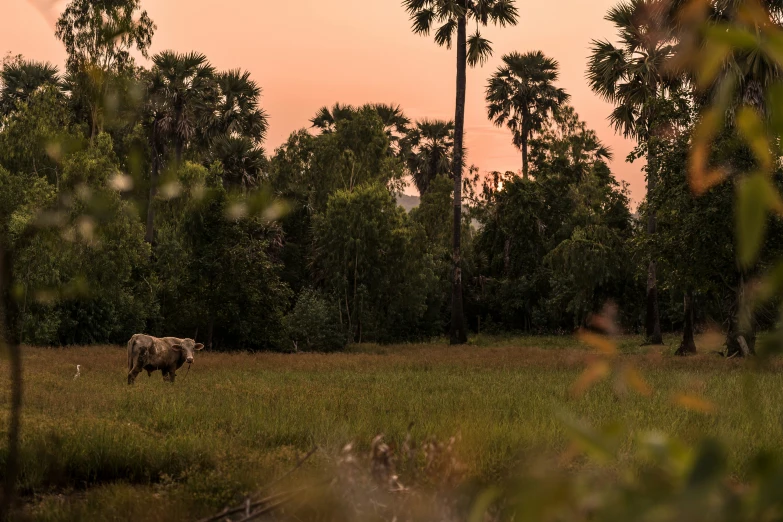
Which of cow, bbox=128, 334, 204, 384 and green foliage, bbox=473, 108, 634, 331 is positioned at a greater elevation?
green foliage, bbox=473, 108, 634, 331

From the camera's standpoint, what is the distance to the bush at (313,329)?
110ft

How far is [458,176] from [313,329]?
9.46 metres

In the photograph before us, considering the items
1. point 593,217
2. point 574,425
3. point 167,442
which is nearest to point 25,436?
point 167,442

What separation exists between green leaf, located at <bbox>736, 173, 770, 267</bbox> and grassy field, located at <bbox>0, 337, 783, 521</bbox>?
13cm

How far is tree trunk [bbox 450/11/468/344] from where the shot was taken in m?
33.0

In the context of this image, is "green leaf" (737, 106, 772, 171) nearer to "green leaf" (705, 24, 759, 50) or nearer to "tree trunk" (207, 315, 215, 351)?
"green leaf" (705, 24, 759, 50)

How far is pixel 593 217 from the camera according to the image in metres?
45.9

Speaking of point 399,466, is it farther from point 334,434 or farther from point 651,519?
point 651,519

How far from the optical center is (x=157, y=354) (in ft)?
53.5

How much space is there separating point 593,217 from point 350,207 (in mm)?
15932

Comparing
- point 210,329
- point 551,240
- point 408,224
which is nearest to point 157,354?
point 210,329

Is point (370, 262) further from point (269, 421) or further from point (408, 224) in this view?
point (269, 421)

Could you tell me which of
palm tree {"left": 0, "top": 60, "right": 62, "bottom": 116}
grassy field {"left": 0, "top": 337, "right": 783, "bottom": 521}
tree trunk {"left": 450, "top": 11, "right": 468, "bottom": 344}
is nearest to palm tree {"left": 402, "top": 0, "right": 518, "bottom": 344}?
tree trunk {"left": 450, "top": 11, "right": 468, "bottom": 344}

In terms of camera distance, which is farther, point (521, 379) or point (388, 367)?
point (388, 367)
